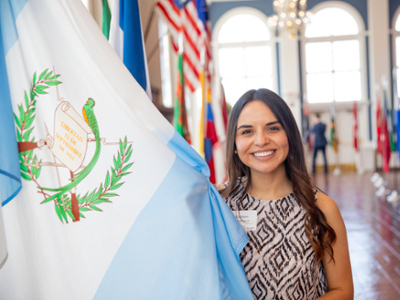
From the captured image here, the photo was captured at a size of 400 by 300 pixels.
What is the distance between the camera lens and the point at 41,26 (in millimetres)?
1183

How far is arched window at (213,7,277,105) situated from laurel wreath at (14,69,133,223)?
524 inches

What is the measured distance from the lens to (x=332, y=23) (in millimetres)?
13789

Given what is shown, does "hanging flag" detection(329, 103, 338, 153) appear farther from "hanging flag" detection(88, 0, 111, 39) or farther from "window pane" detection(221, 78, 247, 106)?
"hanging flag" detection(88, 0, 111, 39)

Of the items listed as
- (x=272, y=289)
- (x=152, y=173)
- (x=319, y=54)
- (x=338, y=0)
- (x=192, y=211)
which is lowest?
(x=272, y=289)

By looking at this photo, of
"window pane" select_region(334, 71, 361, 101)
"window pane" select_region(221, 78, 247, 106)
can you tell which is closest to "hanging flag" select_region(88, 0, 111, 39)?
"window pane" select_region(221, 78, 247, 106)

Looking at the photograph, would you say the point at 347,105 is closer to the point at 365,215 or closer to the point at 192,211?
the point at 365,215

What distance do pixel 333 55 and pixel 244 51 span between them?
132 inches

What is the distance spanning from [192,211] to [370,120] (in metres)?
14.0

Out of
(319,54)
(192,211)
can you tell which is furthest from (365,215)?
(319,54)

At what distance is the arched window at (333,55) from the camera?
13680mm

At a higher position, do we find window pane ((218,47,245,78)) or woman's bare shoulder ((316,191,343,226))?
window pane ((218,47,245,78))

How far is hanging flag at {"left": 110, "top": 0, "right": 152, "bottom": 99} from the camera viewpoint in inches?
74.4

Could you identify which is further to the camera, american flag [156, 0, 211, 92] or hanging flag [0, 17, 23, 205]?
american flag [156, 0, 211, 92]

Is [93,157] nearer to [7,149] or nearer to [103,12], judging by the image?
[7,149]
